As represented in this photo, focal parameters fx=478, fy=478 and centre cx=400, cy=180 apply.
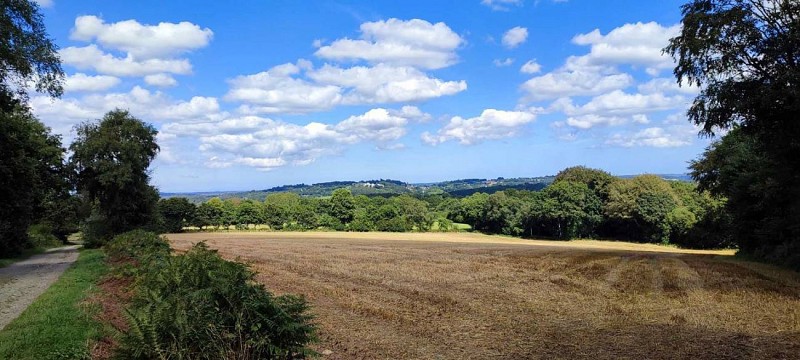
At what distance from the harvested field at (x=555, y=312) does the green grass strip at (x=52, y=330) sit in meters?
3.47

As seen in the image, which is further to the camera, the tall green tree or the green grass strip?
the tall green tree

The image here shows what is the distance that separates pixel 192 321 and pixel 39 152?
3440 cm

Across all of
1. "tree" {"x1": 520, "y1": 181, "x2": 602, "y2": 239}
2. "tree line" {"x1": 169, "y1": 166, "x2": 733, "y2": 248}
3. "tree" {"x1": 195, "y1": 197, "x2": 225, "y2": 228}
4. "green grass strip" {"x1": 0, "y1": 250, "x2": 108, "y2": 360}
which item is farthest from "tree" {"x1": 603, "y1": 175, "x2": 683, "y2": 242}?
"green grass strip" {"x1": 0, "y1": 250, "x2": 108, "y2": 360}

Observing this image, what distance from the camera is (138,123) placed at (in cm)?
3847

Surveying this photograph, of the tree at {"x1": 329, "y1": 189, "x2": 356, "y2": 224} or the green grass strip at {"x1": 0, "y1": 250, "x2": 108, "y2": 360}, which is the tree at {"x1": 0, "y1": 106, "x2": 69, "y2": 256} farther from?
the tree at {"x1": 329, "y1": 189, "x2": 356, "y2": 224}

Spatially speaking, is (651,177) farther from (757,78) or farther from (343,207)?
(757,78)

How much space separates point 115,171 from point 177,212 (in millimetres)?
48960

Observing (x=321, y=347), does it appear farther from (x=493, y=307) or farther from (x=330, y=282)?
(x=330, y=282)

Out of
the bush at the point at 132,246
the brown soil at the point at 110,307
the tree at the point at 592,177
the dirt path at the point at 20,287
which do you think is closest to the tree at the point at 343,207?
the tree at the point at 592,177

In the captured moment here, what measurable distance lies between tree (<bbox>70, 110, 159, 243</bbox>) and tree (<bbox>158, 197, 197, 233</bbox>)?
135 feet

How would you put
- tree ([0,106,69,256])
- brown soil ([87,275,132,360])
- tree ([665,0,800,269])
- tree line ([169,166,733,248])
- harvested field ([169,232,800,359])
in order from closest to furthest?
brown soil ([87,275,132,360]), harvested field ([169,232,800,359]), tree ([665,0,800,269]), tree ([0,106,69,256]), tree line ([169,166,733,248])

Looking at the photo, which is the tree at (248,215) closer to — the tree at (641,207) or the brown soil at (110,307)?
the tree at (641,207)

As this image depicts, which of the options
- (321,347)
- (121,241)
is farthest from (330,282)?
(121,241)

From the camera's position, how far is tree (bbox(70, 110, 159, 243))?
117 ft
